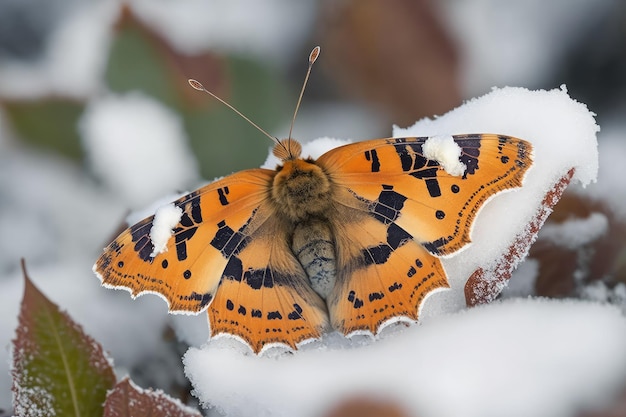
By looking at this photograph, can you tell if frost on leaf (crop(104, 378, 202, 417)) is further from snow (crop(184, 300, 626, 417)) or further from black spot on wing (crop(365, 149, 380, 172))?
black spot on wing (crop(365, 149, 380, 172))

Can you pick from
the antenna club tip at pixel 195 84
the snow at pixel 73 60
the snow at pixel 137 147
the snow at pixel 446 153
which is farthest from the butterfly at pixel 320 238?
the snow at pixel 73 60

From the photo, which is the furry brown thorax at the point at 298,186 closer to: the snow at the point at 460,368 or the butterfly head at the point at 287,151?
the butterfly head at the point at 287,151

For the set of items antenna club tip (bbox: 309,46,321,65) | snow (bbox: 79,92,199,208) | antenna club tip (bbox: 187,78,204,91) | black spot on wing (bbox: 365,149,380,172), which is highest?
snow (bbox: 79,92,199,208)

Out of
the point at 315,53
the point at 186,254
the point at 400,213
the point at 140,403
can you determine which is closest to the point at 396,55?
the point at 315,53

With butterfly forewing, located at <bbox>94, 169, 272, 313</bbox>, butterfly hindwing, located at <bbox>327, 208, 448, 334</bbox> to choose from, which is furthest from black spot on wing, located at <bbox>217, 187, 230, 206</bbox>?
butterfly hindwing, located at <bbox>327, 208, 448, 334</bbox>

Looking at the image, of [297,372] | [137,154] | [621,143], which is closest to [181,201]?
[297,372]

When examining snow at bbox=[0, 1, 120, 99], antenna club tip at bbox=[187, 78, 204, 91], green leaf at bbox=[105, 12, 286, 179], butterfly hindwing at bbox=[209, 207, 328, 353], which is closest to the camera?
butterfly hindwing at bbox=[209, 207, 328, 353]
